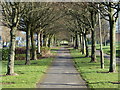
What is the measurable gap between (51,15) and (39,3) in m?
7.33

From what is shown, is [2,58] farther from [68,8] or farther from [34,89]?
[34,89]

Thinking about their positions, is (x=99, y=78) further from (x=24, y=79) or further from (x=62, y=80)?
(x=24, y=79)

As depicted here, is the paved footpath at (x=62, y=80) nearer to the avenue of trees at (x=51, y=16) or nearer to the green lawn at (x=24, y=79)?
the green lawn at (x=24, y=79)

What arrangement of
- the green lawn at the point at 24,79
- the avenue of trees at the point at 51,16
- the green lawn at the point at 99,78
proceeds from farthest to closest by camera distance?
the avenue of trees at the point at 51,16
the green lawn at the point at 24,79
the green lawn at the point at 99,78

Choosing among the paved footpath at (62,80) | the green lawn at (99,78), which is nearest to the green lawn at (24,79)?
the paved footpath at (62,80)

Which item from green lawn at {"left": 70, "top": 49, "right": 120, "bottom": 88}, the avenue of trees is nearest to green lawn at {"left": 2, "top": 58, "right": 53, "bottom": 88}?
the avenue of trees

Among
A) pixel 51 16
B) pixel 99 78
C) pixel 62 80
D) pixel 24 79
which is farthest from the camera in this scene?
pixel 51 16

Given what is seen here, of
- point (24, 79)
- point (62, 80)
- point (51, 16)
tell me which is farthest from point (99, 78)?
point (51, 16)

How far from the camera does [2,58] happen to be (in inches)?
1175

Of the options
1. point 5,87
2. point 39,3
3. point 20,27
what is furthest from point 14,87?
point 20,27

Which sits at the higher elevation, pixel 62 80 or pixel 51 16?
pixel 51 16

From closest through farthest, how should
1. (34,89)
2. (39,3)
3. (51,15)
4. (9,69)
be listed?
(34,89) < (9,69) < (39,3) < (51,15)

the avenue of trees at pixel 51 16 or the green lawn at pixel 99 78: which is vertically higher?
the avenue of trees at pixel 51 16

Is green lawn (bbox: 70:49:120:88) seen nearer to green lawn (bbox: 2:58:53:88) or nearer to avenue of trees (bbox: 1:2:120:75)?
avenue of trees (bbox: 1:2:120:75)
